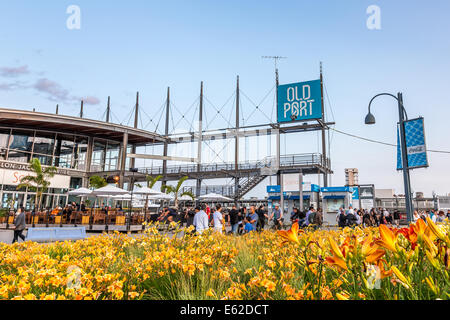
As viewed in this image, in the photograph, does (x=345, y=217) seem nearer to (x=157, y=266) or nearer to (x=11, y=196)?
(x=157, y=266)

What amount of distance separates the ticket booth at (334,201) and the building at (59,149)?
15781 mm

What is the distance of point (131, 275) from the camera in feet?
9.75

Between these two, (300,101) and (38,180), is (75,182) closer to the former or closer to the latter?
(38,180)

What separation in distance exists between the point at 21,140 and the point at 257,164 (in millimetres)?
20867

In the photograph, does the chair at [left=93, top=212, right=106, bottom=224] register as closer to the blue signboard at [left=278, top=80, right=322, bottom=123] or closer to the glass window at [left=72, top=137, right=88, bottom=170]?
the glass window at [left=72, top=137, right=88, bottom=170]

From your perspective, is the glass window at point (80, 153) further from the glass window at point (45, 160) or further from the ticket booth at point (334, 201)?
the ticket booth at point (334, 201)

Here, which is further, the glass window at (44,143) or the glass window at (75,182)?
the glass window at (75,182)

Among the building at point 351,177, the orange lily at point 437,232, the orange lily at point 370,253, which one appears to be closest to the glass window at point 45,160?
the building at point 351,177

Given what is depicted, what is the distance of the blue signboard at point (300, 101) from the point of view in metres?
22.3

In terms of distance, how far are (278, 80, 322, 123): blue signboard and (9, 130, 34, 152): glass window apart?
2021cm

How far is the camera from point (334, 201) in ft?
75.0

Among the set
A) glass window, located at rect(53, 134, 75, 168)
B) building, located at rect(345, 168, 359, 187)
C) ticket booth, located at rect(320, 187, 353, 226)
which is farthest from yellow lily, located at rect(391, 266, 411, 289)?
building, located at rect(345, 168, 359, 187)
